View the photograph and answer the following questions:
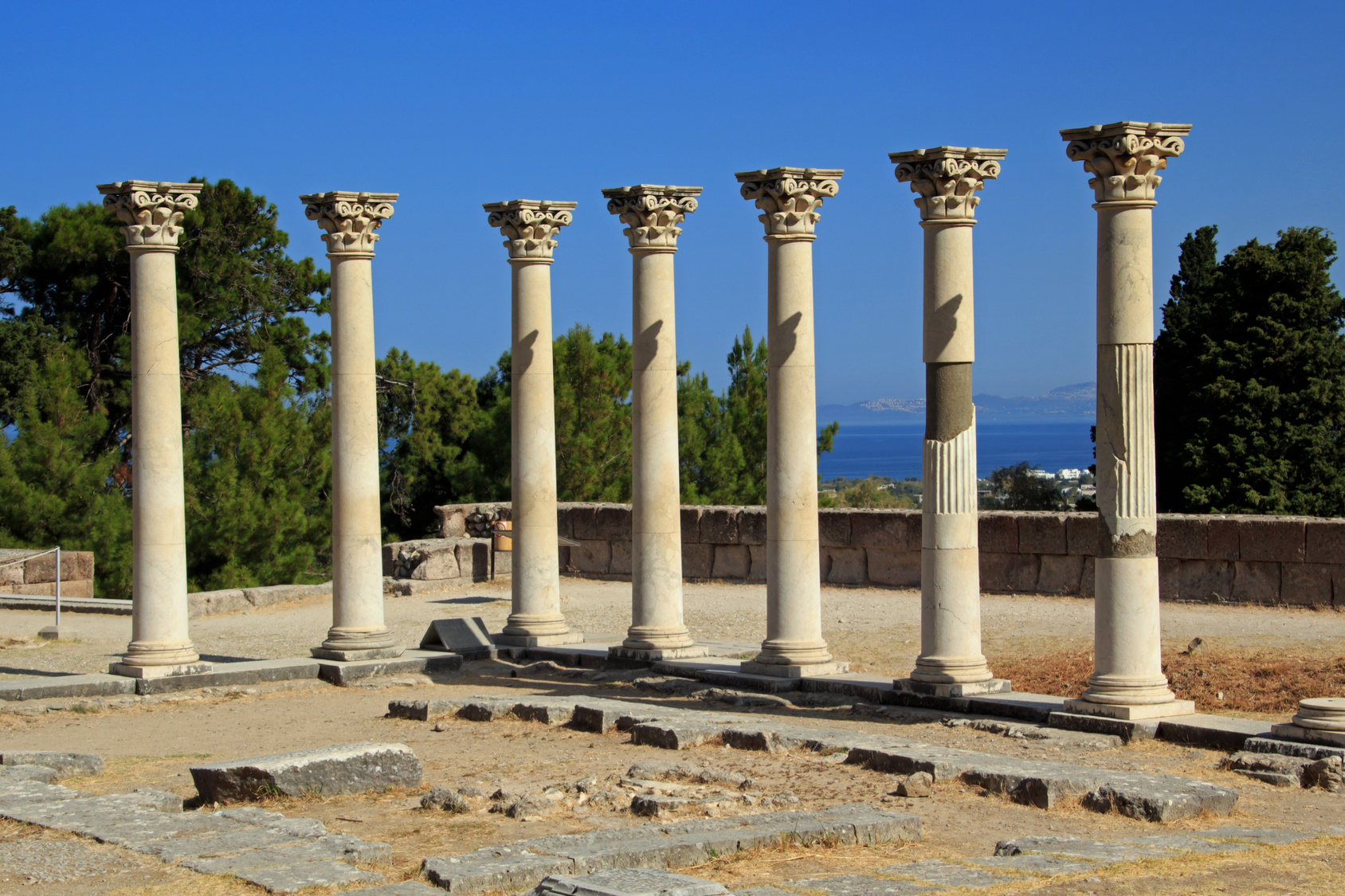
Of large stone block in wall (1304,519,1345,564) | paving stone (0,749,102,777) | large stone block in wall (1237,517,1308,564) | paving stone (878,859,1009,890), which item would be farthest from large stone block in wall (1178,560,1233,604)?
paving stone (0,749,102,777)

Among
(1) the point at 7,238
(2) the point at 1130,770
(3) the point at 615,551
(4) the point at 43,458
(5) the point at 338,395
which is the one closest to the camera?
(2) the point at 1130,770

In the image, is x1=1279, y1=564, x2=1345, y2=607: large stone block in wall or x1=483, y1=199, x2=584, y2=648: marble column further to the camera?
x1=1279, y1=564, x2=1345, y2=607: large stone block in wall

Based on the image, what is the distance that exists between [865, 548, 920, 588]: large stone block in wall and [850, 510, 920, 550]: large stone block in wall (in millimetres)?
131

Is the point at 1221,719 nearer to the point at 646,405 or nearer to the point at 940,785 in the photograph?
the point at 940,785

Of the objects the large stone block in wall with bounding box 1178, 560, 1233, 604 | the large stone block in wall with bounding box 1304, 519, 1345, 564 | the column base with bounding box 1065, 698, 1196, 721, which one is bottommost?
the column base with bounding box 1065, 698, 1196, 721

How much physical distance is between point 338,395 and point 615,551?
45.5 ft

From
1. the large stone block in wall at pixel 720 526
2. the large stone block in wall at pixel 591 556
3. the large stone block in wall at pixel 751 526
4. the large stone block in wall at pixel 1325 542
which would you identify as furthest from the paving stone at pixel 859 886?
the large stone block in wall at pixel 591 556

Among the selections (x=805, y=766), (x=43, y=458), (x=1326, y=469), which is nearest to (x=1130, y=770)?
(x=805, y=766)

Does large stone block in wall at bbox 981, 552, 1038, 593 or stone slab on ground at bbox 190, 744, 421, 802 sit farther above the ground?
large stone block in wall at bbox 981, 552, 1038, 593

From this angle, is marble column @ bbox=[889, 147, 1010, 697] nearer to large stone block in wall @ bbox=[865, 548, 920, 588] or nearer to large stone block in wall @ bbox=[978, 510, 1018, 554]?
large stone block in wall @ bbox=[978, 510, 1018, 554]

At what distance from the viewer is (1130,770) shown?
1292 cm

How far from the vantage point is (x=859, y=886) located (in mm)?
8781

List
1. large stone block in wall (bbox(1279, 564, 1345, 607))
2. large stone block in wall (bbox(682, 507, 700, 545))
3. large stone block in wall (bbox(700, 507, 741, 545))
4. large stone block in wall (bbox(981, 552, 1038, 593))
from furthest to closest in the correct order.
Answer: large stone block in wall (bbox(682, 507, 700, 545)) → large stone block in wall (bbox(700, 507, 741, 545)) → large stone block in wall (bbox(981, 552, 1038, 593)) → large stone block in wall (bbox(1279, 564, 1345, 607))

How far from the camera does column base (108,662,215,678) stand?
1847 cm
